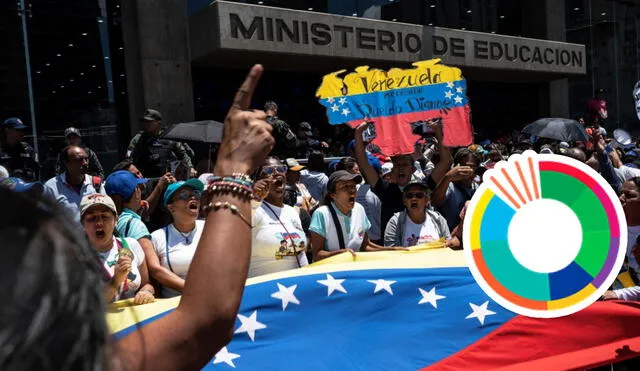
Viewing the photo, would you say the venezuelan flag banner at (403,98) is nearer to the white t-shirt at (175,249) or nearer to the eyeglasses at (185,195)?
the eyeglasses at (185,195)

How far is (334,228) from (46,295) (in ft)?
13.4

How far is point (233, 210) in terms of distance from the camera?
1161 millimetres

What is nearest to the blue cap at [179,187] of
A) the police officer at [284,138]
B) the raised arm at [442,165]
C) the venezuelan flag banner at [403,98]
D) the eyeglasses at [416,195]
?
the eyeglasses at [416,195]

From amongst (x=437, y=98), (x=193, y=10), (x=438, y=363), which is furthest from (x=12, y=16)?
(x=438, y=363)

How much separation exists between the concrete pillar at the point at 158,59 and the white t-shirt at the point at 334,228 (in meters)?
8.14

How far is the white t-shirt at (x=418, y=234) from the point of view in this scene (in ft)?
16.7

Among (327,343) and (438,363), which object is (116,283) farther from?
(438,363)

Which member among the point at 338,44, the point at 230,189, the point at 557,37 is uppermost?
the point at 557,37

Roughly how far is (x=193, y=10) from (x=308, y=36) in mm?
2431

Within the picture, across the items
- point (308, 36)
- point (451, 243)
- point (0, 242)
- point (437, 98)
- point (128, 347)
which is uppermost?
point (308, 36)

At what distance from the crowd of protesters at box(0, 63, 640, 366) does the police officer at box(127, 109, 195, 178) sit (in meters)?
0.01

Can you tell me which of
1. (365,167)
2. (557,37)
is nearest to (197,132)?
(365,167)

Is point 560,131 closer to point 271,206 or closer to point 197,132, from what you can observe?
point 197,132

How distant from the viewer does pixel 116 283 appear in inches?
128
